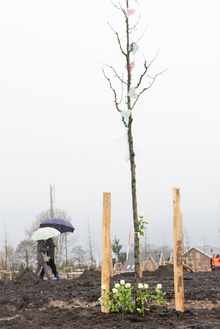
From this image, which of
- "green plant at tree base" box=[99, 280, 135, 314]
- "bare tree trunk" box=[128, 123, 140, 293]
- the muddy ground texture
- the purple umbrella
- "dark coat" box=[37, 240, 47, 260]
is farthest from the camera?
the purple umbrella

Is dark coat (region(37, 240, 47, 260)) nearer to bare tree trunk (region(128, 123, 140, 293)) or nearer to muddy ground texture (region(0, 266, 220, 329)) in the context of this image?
muddy ground texture (region(0, 266, 220, 329))

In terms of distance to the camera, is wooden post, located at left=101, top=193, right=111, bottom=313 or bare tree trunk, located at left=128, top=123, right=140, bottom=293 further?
bare tree trunk, located at left=128, top=123, right=140, bottom=293

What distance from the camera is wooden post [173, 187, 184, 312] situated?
5.54m

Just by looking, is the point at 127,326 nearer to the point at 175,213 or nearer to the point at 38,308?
the point at 175,213

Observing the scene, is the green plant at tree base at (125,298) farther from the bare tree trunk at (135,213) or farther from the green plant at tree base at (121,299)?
the bare tree trunk at (135,213)

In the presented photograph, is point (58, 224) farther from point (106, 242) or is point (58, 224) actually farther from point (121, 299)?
point (121, 299)

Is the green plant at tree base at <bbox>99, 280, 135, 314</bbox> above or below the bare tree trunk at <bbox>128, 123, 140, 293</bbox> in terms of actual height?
below

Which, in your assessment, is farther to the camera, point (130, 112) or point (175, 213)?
point (130, 112)

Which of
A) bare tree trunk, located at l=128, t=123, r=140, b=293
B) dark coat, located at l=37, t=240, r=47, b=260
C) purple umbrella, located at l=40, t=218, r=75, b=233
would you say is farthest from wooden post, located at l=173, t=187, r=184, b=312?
purple umbrella, located at l=40, t=218, r=75, b=233

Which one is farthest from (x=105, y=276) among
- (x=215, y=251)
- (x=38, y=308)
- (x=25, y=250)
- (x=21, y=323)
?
(x=215, y=251)

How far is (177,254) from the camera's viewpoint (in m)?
5.57

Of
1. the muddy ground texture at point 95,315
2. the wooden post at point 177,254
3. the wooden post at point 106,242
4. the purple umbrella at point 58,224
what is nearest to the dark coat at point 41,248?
the purple umbrella at point 58,224

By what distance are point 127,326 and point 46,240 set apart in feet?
32.6

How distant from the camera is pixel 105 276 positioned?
5.68 m
